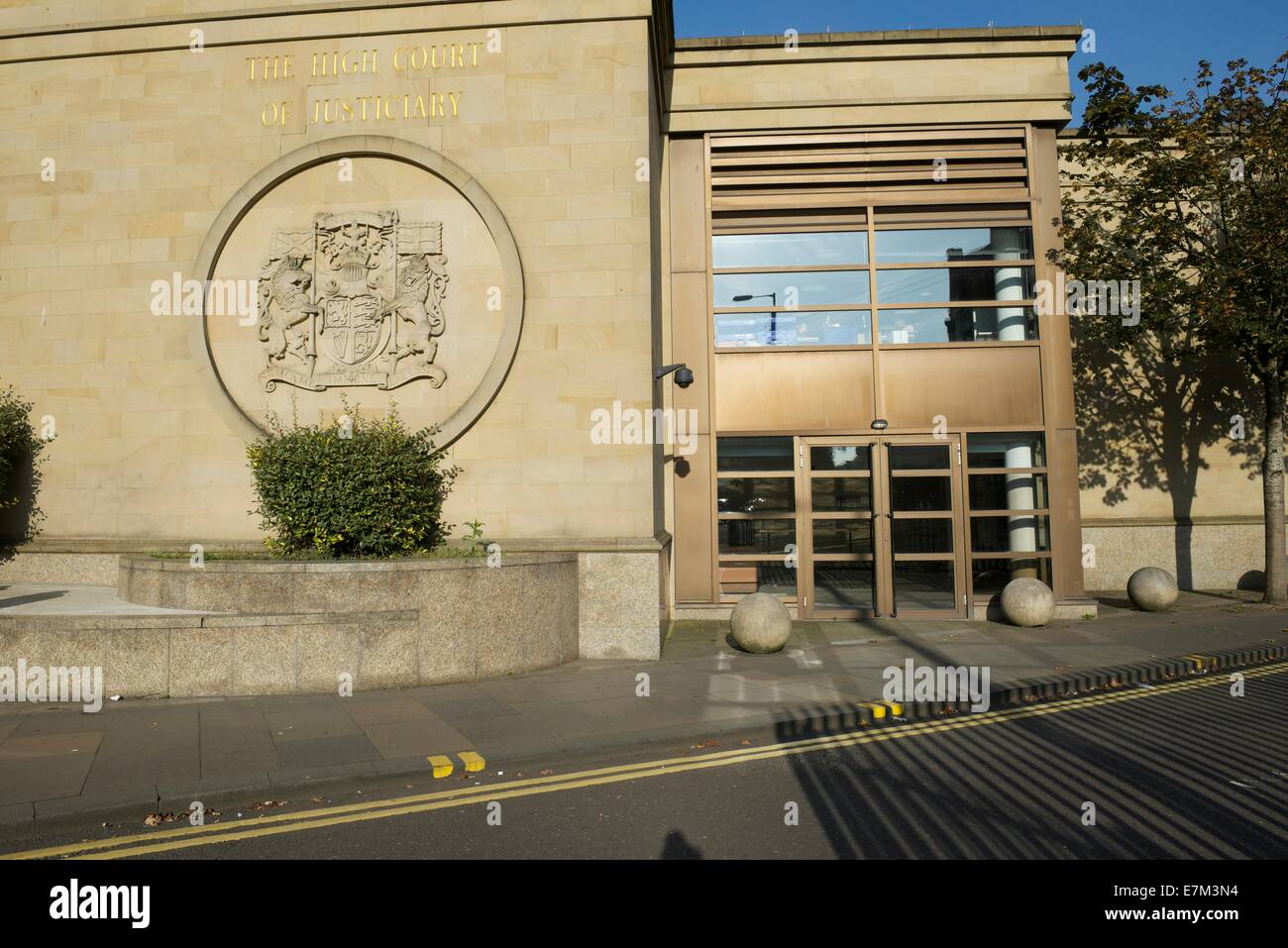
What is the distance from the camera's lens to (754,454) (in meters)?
14.1

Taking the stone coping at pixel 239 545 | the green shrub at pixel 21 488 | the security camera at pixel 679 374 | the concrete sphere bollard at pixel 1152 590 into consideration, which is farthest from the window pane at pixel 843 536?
the green shrub at pixel 21 488

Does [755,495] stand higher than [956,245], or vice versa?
[956,245]

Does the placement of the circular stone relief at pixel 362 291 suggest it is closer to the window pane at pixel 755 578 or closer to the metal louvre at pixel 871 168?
the metal louvre at pixel 871 168

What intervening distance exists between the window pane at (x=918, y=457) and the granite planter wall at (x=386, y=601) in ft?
23.8

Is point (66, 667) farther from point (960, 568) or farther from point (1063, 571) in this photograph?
point (1063, 571)

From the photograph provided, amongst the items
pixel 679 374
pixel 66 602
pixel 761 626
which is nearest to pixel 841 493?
pixel 679 374

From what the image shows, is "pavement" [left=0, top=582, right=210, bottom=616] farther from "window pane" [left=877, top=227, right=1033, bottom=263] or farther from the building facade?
"window pane" [left=877, top=227, right=1033, bottom=263]

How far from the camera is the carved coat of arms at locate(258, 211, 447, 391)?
451 inches

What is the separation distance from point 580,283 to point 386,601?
5.09 m

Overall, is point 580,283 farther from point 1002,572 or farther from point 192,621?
point 1002,572

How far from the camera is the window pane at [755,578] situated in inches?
544

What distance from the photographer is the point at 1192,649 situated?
10516mm

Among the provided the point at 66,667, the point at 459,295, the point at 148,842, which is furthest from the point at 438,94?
the point at 148,842

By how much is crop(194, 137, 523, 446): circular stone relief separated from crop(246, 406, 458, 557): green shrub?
132 cm
